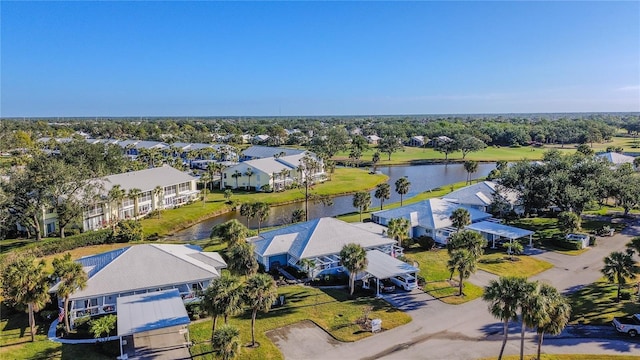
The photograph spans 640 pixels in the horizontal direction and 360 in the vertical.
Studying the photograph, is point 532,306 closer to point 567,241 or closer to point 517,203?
point 567,241

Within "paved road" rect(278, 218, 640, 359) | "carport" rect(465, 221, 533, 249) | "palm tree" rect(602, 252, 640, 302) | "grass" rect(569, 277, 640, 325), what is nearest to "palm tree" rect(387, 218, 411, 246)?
"carport" rect(465, 221, 533, 249)

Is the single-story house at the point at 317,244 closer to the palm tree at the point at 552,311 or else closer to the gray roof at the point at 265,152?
the palm tree at the point at 552,311

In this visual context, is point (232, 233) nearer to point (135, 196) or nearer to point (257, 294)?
point (257, 294)

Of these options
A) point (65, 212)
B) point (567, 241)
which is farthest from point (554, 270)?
point (65, 212)

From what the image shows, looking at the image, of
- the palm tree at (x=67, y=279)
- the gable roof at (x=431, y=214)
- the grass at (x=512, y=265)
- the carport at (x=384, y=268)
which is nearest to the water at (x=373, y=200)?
the gable roof at (x=431, y=214)

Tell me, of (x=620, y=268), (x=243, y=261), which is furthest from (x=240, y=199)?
(x=620, y=268)

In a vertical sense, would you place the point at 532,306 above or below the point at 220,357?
above

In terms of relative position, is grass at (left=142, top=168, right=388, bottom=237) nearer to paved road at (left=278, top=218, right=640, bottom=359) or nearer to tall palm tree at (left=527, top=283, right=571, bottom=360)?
paved road at (left=278, top=218, right=640, bottom=359)

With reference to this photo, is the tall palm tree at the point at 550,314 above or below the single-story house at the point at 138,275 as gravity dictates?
above
